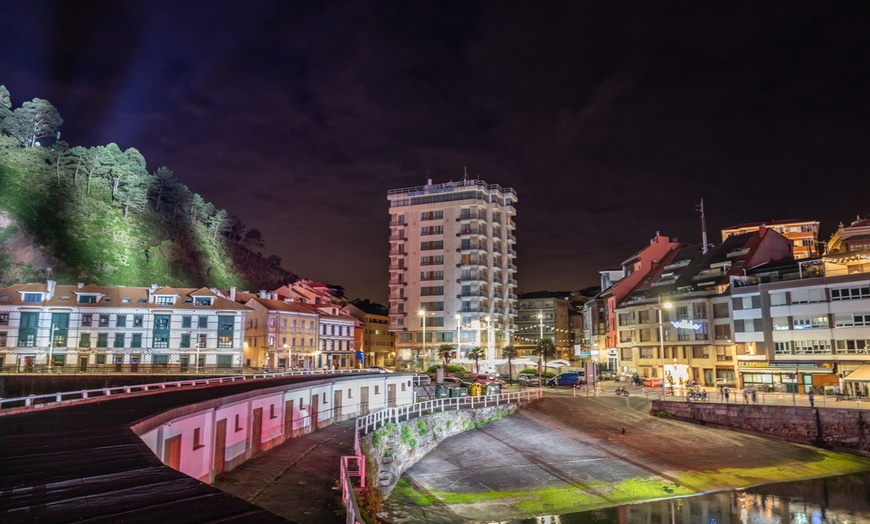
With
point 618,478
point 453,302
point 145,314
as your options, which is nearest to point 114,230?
point 145,314

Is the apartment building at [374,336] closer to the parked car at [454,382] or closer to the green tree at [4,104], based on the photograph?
the parked car at [454,382]

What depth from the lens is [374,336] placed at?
128 m

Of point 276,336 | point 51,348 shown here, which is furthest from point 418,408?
point 51,348

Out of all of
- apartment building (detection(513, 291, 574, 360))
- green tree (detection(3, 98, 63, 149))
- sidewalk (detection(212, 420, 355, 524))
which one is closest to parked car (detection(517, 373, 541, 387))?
sidewalk (detection(212, 420, 355, 524))

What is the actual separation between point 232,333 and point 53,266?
Result: 3576cm

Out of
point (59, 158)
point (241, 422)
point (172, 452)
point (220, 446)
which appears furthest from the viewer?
point (59, 158)

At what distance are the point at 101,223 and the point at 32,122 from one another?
28486 mm

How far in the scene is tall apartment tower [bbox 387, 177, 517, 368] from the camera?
104 metres

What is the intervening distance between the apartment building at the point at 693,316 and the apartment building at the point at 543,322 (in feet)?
207

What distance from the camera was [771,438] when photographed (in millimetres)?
43062

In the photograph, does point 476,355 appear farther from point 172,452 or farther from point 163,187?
point 163,187

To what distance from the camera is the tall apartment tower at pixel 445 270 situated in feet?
341

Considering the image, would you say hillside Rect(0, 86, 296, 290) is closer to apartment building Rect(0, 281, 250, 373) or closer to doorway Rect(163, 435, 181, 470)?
apartment building Rect(0, 281, 250, 373)

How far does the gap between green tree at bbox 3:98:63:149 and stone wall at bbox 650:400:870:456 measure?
12492 cm
